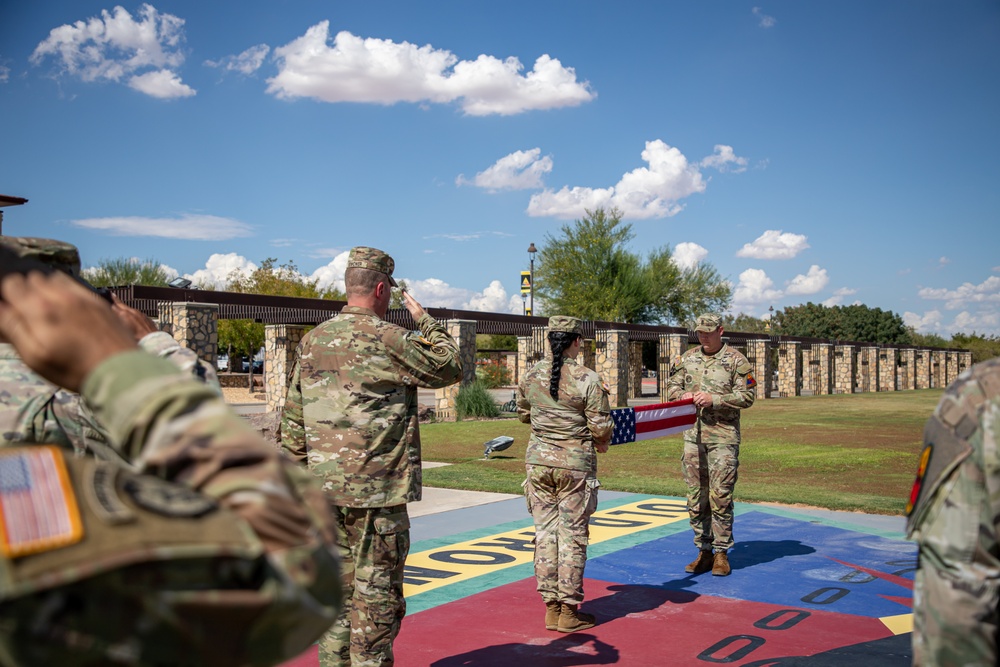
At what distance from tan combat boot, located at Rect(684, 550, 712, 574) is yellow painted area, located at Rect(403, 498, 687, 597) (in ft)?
4.67

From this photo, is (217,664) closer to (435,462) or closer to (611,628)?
(611,628)

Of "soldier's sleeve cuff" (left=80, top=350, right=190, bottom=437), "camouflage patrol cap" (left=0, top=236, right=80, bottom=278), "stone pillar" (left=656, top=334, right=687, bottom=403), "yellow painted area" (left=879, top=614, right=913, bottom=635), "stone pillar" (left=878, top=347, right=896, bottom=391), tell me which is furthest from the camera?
"stone pillar" (left=878, top=347, right=896, bottom=391)

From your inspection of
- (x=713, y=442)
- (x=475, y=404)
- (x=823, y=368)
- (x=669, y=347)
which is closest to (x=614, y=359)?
(x=669, y=347)

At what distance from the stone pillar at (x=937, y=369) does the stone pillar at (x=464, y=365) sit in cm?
5293

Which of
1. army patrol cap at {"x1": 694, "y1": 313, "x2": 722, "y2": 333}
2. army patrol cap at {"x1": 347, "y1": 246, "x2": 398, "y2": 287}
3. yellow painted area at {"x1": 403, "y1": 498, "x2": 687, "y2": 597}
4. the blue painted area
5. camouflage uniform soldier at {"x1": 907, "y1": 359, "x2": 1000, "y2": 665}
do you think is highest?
army patrol cap at {"x1": 347, "y1": 246, "x2": 398, "y2": 287}

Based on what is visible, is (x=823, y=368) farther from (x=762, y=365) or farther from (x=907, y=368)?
(x=907, y=368)

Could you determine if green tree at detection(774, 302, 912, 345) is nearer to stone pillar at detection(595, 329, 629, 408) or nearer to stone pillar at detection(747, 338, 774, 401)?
stone pillar at detection(747, 338, 774, 401)

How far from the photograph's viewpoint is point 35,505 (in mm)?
1179

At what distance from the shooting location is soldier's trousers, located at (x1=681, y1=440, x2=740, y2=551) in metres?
7.93

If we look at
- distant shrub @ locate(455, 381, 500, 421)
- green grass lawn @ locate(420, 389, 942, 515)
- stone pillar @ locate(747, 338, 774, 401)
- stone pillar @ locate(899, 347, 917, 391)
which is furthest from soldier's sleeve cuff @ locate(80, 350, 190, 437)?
stone pillar @ locate(899, 347, 917, 391)

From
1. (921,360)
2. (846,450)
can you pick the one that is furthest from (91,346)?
(921,360)

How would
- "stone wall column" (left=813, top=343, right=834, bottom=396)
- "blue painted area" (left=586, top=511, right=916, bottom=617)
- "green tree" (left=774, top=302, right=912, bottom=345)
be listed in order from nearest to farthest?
1. "blue painted area" (left=586, top=511, right=916, bottom=617)
2. "stone wall column" (left=813, top=343, right=834, bottom=396)
3. "green tree" (left=774, top=302, right=912, bottom=345)

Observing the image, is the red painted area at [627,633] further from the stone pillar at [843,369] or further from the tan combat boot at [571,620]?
the stone pillar at [843,369]

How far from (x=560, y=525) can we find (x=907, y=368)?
62200 mm
